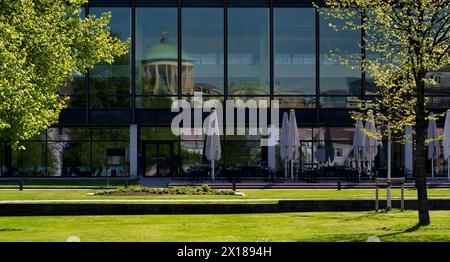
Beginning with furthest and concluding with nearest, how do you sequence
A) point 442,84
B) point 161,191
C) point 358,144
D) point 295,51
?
point 295,51 < point 442,84 < point 358,144 < point 161,191

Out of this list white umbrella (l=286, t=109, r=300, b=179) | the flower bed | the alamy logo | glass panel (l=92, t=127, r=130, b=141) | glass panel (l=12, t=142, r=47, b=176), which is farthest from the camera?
glass panel (l=92, t=127, r=130, b=141)

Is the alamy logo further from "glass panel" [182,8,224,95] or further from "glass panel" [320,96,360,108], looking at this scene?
"glass panel" [320,96,360,108]

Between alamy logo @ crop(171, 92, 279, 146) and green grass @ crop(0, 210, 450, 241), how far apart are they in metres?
23.9

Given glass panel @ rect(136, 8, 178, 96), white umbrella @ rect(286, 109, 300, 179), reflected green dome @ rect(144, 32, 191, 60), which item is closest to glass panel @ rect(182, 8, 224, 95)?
reflected green dome @ rect(144, 32, 191, 60)

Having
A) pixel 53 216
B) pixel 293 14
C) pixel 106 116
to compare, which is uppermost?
pixel 293 14

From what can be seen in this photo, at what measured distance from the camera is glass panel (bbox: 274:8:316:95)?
4753 centimetres

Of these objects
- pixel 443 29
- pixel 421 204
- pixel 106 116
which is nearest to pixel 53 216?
pixel 421 204

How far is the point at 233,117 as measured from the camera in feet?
155

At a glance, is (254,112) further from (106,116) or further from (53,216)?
(53,216)

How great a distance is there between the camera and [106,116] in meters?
47.3

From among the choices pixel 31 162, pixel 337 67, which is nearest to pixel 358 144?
pixel 337 67

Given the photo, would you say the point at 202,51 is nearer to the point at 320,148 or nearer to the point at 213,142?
the point at 213,142

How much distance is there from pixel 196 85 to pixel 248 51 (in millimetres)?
3963
